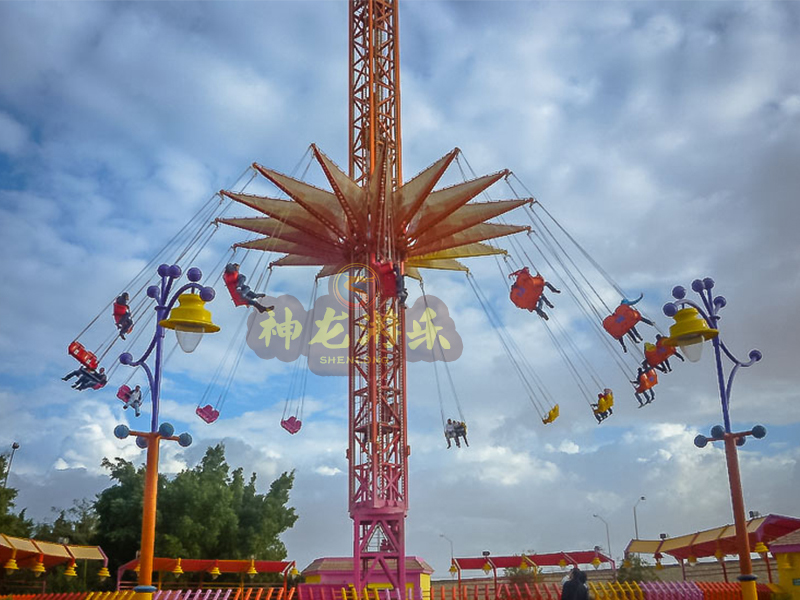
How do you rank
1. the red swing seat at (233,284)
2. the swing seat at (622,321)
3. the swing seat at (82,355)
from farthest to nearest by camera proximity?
the swing seat at (622,321), the red swing seat at (233,284), the swing seat at (82,355)

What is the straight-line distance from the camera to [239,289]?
1705 centimetres

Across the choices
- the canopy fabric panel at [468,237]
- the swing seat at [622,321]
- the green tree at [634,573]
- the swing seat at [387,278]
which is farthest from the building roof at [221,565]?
the green tree at [634,573]

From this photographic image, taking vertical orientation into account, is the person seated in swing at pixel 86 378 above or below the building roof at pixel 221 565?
above

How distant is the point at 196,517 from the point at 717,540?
2274 cm

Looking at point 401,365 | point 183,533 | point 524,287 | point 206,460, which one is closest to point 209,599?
point 401,365

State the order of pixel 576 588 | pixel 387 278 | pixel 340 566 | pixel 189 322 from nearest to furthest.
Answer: pixel 576 588, pixel 189 322, pixel 387 278, pixel 340 566

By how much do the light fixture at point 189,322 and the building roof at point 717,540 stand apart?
19.6m

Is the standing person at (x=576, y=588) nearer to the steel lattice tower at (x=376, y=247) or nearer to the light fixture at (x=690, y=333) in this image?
the light fixture at (x=690, y=333)

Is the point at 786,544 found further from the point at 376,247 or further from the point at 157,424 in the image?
the point at 157,424

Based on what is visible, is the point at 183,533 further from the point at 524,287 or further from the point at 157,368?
the point at 157,368

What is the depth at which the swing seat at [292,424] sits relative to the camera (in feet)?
80.6

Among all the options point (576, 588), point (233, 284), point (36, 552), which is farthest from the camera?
point (36, 552)

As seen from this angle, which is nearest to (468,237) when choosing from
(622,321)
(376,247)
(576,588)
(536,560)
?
(376,247)

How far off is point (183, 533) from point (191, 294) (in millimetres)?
A: 26878
